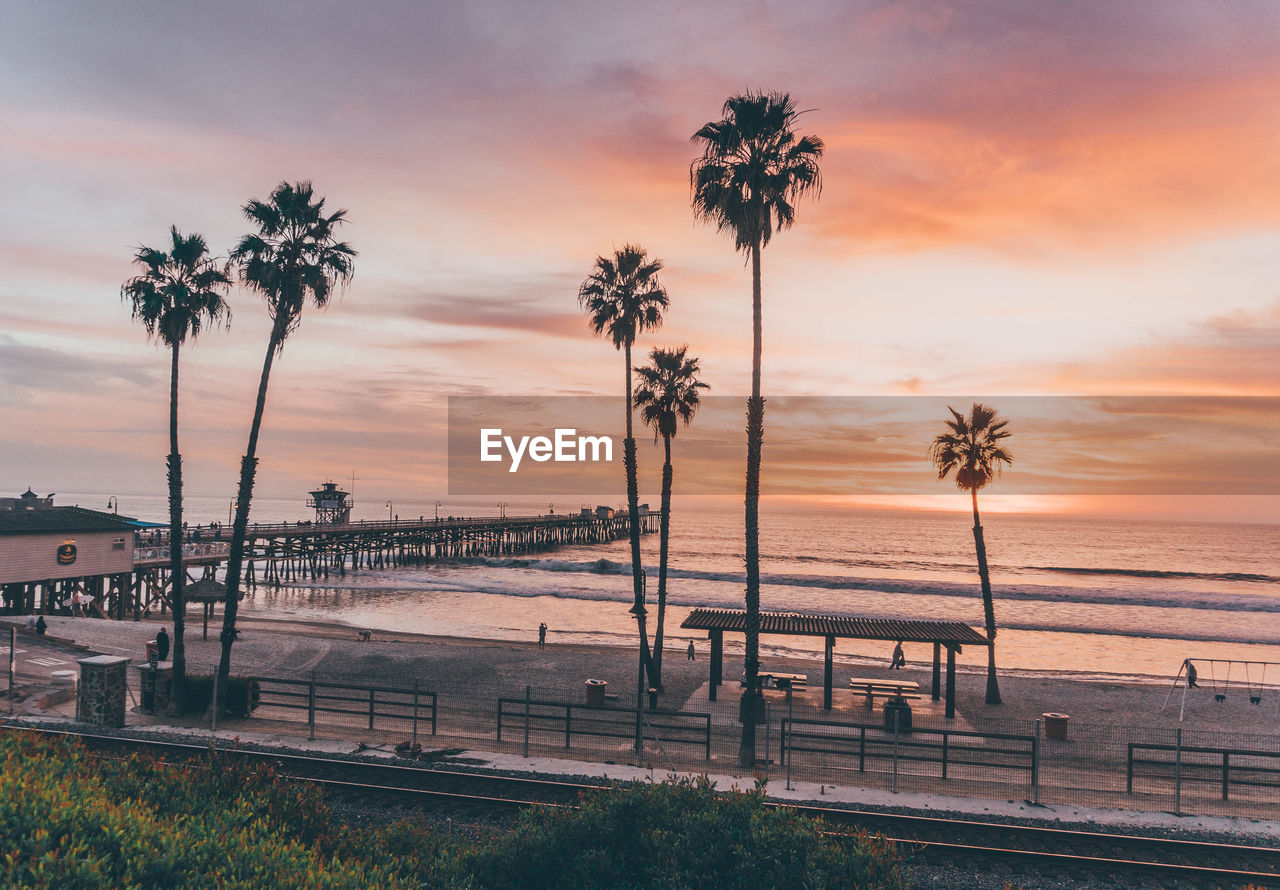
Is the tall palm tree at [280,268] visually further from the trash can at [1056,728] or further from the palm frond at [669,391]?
the trash can at [1056,728]

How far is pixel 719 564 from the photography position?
345 feet

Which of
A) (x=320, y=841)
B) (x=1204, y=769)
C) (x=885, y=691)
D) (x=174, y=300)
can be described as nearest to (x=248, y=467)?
(x=174, y=300)

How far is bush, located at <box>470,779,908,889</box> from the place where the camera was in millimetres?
7461

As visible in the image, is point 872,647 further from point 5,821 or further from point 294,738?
point 5,821

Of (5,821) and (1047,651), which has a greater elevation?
(5,821)

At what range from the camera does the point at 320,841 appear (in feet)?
26.0

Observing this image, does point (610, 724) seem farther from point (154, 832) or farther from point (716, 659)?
point (154, 832)

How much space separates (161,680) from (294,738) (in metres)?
5.08

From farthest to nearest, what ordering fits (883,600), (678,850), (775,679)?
1. (883,600)
2. (775,679)
3. (678,850)


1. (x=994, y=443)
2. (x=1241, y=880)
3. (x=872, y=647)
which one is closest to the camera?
(x=1241, y=880)

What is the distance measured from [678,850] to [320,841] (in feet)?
12.6

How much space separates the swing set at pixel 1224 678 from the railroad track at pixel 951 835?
18.9m

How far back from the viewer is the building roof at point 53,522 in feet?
120

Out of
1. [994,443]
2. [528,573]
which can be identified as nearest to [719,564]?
[528,573]
